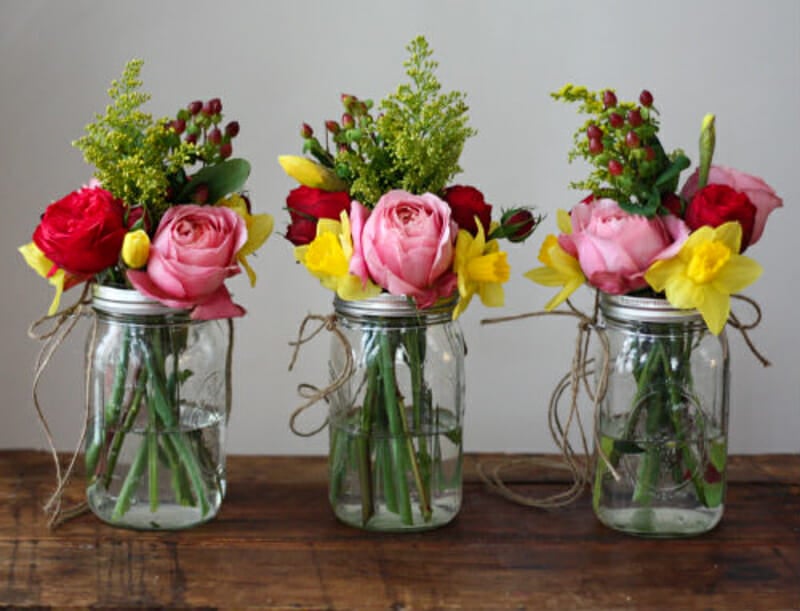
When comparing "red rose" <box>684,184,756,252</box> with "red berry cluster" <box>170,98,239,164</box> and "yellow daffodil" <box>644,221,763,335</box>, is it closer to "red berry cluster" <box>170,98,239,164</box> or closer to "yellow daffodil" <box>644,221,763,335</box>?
"yellow daffodil" <box>644,221,763,335</box>

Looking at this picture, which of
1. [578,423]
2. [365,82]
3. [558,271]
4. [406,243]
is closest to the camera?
[406,243]

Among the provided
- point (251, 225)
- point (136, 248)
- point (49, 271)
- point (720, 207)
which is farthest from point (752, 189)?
point (49, 271)

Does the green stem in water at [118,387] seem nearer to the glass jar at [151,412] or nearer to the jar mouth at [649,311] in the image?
the glass jar at [151,412]

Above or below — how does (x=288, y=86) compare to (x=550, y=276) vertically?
above

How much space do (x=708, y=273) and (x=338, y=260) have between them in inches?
14.1

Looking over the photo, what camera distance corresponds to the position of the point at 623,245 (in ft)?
3.76

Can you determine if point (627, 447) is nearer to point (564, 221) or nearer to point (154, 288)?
point (564, 221)

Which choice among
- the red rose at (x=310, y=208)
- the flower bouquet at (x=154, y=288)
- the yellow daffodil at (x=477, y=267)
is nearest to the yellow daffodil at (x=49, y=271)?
the flower bouquet at (x=154, y=288)

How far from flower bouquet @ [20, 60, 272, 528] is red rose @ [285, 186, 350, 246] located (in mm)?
40

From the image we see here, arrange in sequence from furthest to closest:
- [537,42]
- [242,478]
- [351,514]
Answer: [537,42] < [242,478] < [351,514]

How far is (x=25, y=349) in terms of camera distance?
1793 millimetres

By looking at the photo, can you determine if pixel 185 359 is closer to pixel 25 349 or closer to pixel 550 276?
pixel 550 276

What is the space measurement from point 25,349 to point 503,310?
29.1 inches

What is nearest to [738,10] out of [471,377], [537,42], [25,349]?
[537,42]
